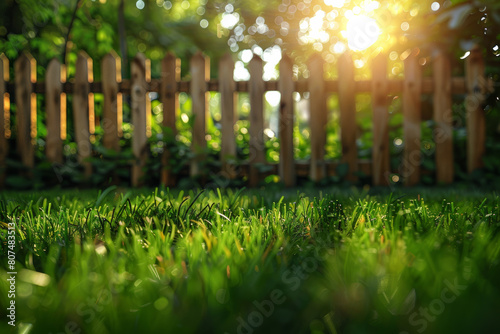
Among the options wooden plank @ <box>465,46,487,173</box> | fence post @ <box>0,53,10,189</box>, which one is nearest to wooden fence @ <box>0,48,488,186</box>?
wooden plank @ <box>465,46,487,173</box>

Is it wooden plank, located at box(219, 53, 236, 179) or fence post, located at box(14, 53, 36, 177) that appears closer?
wooden plank, located at box(219, 53, 236, 179)

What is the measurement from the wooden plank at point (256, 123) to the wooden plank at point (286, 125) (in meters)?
0.21

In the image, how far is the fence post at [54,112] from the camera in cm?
449

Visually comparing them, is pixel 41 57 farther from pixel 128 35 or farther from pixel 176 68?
pixel 128 35

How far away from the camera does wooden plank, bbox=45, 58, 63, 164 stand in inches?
177

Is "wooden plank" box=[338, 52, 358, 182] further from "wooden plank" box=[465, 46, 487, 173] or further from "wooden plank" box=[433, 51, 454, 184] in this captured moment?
"wooden plank" box=[465, 46, 487, 173]

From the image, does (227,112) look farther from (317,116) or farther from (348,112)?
(348,112)

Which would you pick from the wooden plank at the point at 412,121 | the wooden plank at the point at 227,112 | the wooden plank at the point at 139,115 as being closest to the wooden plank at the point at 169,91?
the wooden plank at the point at 139,115

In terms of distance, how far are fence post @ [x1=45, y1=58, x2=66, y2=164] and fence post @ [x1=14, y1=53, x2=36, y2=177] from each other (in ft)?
0.69

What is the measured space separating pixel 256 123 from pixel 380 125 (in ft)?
4.20

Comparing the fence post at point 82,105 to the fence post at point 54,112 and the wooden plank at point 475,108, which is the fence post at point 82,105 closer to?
the fence post at point 54,112

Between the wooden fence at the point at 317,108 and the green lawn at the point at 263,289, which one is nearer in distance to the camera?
the green lawn at the point at 263,289

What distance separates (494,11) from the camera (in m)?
1.74

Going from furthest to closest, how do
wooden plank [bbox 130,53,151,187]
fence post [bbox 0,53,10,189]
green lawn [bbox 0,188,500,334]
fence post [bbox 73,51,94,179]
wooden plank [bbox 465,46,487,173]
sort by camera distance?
1. fence post [bbox 0,53,10,189]
2. fence post [bbox 73,51,94,179]
3. wooden plank [bbox 130,53,151,187]
4. wooden plank [bbox 465,46,487,173]
5. green lawn [bbox 0,188,500,334]
